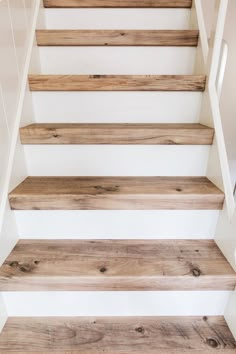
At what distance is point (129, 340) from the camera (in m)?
0.76

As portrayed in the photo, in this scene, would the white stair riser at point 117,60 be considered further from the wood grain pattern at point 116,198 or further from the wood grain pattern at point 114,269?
the wood grain pattern at point 114,269

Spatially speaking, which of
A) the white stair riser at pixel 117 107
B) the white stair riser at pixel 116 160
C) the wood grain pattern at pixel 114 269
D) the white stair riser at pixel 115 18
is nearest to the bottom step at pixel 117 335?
the wood grain pattern at pixel 114 269

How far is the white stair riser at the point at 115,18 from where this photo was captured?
1.37 m

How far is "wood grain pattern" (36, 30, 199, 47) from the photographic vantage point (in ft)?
3.98

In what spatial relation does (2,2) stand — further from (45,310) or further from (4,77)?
(45,310)

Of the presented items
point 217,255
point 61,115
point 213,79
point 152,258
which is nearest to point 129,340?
point 152,258

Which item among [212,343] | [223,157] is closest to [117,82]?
[223,157]

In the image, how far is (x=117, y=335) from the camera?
2.54 feet

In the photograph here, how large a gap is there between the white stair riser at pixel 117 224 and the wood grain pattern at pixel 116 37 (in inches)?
34.4

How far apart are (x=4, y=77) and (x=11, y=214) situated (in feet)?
1.63

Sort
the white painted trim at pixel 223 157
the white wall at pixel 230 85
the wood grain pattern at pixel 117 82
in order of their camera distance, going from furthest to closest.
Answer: the white wall at pixel 230 85 → the wood grain pattern at pixel 117 82 → the white painted trim at pixel 223 157

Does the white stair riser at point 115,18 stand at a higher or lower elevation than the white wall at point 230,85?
higher

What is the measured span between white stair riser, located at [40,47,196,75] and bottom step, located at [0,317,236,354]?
3.74ft

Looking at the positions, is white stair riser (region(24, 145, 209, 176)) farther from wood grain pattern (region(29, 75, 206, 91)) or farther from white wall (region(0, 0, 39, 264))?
wood grain pattern (region(29, 75, 206, 91))
